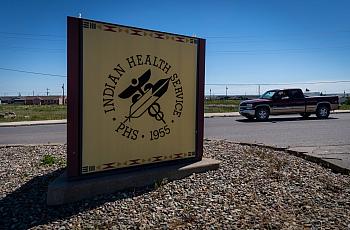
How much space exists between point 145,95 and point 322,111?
62.2 feet

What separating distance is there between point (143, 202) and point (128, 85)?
1.74m

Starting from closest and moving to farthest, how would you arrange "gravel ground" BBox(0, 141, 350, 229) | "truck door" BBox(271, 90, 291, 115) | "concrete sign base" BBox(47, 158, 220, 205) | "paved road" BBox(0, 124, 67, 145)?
"gravel ground" BBox(0, 141, 350, 229), "concrete sign base" BBox(47, 158, 220, 205), "paved road" BBox(0, 124, 67, 145), "truck door" BBox(271, 90, 291, 115)

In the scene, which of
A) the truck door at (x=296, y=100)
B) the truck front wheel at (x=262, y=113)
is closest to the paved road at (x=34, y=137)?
the truck front wheel at (x=262, y=113)

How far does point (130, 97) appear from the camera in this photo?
524cm

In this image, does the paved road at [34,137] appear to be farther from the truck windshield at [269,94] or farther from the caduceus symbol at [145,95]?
the truck windshield at [269,94]

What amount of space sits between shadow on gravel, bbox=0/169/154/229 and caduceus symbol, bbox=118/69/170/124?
1.16 m

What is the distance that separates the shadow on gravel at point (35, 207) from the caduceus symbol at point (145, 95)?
116cm

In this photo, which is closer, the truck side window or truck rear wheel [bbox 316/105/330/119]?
the truck side window

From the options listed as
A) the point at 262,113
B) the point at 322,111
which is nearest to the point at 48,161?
the point at 262,113

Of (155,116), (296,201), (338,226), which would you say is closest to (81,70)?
(155,116)

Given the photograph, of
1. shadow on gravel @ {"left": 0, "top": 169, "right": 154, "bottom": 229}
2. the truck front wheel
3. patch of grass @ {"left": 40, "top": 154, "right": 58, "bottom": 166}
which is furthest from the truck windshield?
shadow on gravel @ {"left": 0, "top": 169, "right": 154, "bottom": 229}

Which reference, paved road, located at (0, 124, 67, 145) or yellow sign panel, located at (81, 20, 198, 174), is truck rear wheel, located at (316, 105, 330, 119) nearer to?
paved road, located at (0, 124, 67, 145)

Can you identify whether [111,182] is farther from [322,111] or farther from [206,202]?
[322,111]

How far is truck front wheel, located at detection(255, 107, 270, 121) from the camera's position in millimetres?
20203
